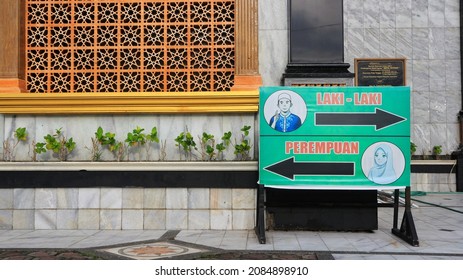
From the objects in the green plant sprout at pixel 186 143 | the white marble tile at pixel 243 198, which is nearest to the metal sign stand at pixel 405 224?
the white marble tile at pixel 243 198

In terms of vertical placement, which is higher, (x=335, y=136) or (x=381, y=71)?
(x=381, y=71)

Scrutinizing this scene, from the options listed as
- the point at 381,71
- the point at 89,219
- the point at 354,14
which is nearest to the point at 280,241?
the point at 89,219

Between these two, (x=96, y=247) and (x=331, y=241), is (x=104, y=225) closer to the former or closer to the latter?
(x=96, y=247)

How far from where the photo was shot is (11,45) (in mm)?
8070

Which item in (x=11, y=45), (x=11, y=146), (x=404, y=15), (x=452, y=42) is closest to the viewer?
(x=11, y=146)

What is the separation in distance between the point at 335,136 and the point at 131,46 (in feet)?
12.8

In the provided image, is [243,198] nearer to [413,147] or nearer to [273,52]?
[273,52]

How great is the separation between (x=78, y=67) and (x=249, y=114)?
319cm

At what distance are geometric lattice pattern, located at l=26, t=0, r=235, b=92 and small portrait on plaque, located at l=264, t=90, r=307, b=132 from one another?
1492mm

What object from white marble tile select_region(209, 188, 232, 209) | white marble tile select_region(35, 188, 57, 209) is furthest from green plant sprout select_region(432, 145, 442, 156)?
white marble tile select_region(35, 188, 57, 209)

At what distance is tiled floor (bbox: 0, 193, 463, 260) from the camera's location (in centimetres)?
611

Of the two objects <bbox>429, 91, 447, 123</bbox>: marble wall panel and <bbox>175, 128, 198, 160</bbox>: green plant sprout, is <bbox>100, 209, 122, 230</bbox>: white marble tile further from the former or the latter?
<bbox>429, 91, 447, 123</bbox>: marble wall panel

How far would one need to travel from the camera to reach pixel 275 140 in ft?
22.9

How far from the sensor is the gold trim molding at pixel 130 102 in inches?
303
